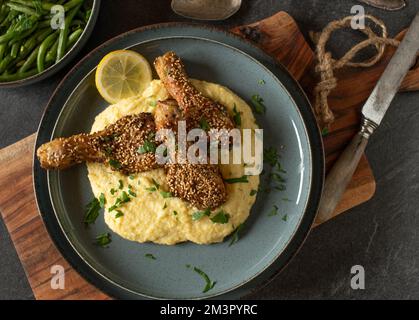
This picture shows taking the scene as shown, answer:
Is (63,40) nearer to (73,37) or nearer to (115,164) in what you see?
(73,37)

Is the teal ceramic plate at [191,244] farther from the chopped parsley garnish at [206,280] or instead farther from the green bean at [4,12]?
the green bean at [4,12]

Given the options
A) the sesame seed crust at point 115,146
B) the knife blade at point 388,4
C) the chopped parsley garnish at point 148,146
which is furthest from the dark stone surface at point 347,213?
the chopped parsley garnish at point 148,146

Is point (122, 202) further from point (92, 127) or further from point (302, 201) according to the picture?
point (302, 201)

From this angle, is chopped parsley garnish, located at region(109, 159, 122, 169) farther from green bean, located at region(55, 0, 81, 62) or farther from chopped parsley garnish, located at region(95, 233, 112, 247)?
green bean, located at region(55, 0, 81, 62)

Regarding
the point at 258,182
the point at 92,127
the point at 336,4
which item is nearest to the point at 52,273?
the point at 92,127

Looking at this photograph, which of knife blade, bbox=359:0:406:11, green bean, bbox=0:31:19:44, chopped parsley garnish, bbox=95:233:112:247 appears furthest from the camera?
knife blade, bbox=359:0:406:11

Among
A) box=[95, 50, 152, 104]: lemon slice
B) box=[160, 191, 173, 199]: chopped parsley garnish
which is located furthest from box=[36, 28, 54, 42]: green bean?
box=[160, 191, 173, 199]: chopped parsley garnish

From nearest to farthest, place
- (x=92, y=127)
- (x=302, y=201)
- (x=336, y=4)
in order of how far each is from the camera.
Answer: (x=302, y=201)
(x=92, y=127)
(x=336, y=4)
